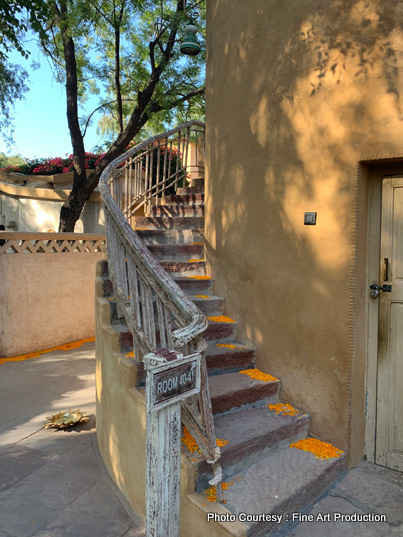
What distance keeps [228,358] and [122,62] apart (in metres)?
9.23

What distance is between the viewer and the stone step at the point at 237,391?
310cm

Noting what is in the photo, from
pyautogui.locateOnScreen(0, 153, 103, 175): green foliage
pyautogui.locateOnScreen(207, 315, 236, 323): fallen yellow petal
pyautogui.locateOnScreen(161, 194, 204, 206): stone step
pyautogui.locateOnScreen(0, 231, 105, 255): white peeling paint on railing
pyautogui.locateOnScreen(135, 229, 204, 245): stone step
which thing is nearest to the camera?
pyautogui.locateOnScreen(207, 315, 236, 323): fallen yellow petal

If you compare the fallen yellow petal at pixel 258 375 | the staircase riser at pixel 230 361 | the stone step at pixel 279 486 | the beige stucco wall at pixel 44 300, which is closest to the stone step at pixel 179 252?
the staircase riser at pixel 230 361

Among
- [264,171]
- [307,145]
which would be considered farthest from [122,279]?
[307,145]

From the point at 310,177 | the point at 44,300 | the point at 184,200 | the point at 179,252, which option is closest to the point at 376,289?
the point at 310,177

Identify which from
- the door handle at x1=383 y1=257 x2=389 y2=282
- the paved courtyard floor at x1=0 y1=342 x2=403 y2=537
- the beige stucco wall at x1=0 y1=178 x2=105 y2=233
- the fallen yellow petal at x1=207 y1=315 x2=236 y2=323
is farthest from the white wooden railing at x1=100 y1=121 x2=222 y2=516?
the beige stucco wall at x1=0 y1=178 x2=105 y2=233

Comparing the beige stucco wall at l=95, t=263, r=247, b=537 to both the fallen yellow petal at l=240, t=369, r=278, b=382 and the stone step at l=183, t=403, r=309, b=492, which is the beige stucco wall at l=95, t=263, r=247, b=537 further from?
the fallen yellow petal at l=240, t=369, r=278, b=382

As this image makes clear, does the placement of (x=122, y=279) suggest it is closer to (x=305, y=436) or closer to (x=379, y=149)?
(x=305, y=436)

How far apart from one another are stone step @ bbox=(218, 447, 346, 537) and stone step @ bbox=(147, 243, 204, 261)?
2531 mm

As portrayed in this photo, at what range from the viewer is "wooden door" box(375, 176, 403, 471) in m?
3.02

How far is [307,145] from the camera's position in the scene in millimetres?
3240

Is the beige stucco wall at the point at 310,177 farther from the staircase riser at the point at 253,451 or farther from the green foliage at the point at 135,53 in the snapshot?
the green foliage at the point at 135,53

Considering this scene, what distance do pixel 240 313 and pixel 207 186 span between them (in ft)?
5.12

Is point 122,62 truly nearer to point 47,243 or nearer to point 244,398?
point 47,243
